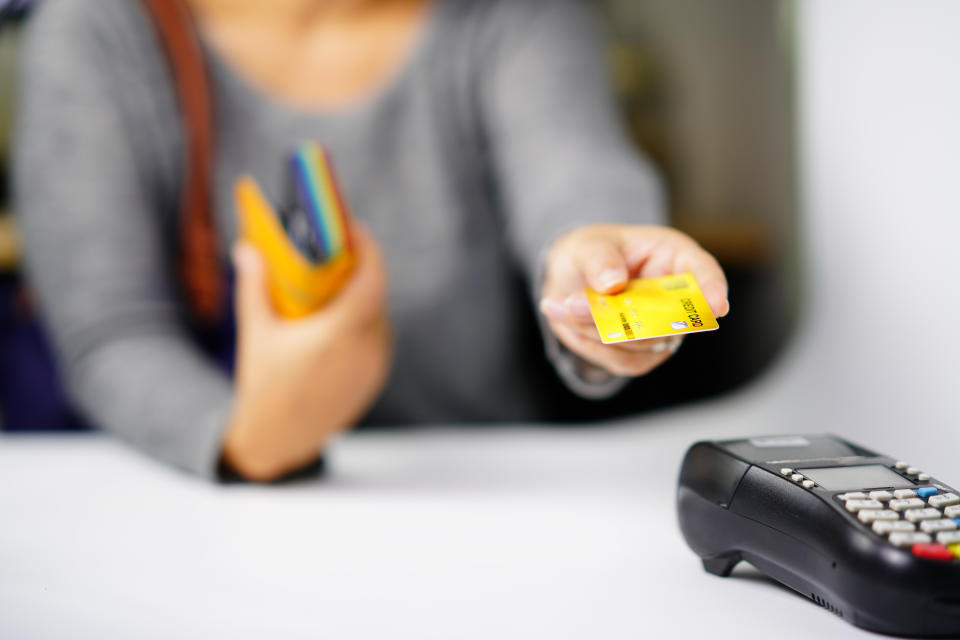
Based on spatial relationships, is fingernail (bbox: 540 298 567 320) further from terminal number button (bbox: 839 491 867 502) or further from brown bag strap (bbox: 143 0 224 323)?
brown bag strap (bbox: 143 0 224 323)

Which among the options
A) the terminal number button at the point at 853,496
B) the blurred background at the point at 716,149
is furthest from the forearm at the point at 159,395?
the blurred background at the point at 716,149

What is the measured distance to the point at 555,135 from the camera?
599mm

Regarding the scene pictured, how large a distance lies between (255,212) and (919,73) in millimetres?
360

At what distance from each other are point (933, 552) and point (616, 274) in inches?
5.3

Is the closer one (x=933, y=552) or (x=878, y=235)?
(x=933, y=552)

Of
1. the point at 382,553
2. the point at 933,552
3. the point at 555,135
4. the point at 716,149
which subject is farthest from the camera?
the point at 716,149

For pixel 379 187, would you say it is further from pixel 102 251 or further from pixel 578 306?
pixel 578 306

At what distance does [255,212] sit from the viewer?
44 centimetres

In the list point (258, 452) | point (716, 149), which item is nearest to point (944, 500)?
Answer: point (258, 452)

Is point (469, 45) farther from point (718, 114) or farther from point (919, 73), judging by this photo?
point (718, 114)

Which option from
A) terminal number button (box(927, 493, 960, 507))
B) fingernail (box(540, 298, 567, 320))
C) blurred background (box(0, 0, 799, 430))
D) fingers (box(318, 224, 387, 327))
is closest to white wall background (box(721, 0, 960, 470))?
terminal number button (box(927, 493, 960, 507))

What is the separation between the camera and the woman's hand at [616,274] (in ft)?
0.95

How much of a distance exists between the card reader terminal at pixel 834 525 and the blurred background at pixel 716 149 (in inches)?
27.1

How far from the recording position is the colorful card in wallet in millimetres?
435
